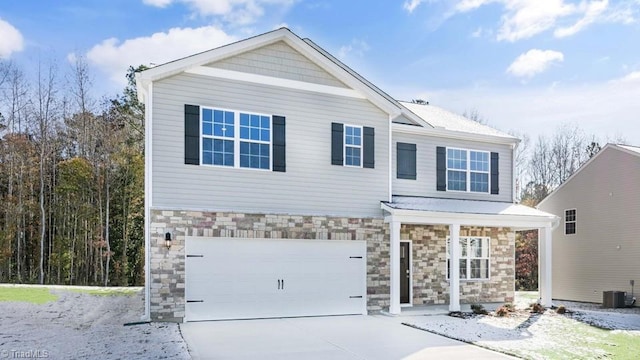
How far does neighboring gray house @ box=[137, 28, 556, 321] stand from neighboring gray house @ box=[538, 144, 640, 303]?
448 cm

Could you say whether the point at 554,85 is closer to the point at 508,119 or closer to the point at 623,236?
the point at 623,236

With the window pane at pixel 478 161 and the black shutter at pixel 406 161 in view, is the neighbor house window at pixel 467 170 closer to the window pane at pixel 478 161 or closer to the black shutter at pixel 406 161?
the window pane at pixel 478 161

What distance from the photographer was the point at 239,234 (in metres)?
12.0

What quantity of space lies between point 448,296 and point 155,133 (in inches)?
369

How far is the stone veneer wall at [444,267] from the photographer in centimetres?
1471

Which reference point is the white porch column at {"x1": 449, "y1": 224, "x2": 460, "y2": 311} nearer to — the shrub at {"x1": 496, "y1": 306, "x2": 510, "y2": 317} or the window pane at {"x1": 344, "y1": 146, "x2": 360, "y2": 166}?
the shrub at {"x1": 496, "y1": 306, "x2": 510, "y2": 317}

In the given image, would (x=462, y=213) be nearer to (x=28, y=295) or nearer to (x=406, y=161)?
(x=406, y=161)

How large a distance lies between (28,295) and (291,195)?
798cm

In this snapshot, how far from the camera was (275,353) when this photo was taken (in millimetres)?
8414

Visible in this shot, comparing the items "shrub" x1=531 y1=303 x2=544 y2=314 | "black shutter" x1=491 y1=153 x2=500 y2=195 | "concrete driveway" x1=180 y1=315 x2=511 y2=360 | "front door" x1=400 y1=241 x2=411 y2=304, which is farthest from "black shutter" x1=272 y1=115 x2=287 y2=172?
"shrub" x1=531 y1=303 x2=544 y2=314

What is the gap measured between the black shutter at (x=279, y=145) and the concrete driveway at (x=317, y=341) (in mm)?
3624

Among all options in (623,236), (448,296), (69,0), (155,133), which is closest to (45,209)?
(69,0)

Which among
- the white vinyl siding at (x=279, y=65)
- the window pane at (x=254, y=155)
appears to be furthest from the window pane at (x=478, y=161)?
the window pane at (x=254, y=155)

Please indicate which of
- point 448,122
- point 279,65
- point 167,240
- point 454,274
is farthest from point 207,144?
point 448,122
